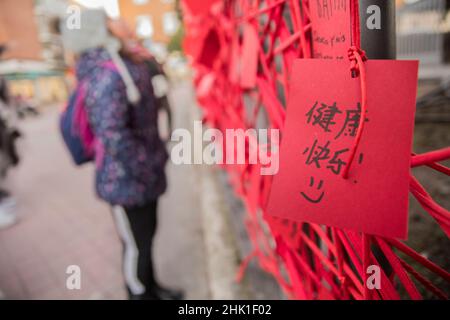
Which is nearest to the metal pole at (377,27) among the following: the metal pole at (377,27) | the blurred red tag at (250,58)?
the metal pole at (377,27)

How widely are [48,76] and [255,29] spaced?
3236cm

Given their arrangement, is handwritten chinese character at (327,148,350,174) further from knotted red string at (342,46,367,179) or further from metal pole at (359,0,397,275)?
metal pole at (359,0,397,275)

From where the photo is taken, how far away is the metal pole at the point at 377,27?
2.04ft

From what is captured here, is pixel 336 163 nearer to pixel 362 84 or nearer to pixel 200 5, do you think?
pixel 362 84

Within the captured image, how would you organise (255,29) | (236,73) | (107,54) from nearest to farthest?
1. (255,29)
2. (236,73)
3. (107,54)

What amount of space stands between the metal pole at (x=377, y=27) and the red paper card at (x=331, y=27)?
0.03 meters

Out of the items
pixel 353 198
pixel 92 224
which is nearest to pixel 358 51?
pixel 353 198

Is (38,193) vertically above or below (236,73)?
below

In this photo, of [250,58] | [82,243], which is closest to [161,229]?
[82,243]

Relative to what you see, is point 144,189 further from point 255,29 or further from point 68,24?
point 255,29

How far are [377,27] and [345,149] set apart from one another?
0.25m

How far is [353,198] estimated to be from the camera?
22.9 inches

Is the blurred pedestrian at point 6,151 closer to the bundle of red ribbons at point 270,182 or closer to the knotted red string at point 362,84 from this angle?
the bundle of red ribbons at point 270,182

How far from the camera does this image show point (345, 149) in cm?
60
